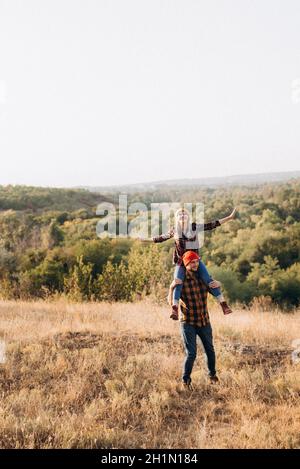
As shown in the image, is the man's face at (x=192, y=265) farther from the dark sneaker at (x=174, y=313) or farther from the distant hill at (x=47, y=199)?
the distant hill at (x=47, y=199)

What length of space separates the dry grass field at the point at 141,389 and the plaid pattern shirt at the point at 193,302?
0.91 meters

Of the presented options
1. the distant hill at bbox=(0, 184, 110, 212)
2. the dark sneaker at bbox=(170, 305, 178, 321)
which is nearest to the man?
the dark sneaker at bbox=(170, 305, 178, 321)

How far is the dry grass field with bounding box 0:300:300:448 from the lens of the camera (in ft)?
15.8

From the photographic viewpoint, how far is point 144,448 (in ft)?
15.3

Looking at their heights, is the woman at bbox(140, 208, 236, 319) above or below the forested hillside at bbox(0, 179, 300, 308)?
above

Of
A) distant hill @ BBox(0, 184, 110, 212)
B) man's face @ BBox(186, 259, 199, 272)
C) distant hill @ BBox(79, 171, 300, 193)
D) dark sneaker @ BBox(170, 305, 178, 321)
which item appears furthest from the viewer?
distant hill @ BBox(79, 171, 300, 193)

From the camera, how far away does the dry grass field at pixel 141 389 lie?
15.8 feet

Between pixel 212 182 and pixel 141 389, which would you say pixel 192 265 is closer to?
pixel 141 389

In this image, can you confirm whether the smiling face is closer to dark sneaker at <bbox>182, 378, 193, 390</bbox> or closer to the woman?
the woman

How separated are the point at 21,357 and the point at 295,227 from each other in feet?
128

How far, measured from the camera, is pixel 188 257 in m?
5.97

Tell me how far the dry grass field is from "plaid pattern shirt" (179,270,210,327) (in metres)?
0.91

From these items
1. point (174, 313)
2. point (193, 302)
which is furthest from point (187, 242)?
point (174, 313)

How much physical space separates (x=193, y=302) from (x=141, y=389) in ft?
4.18
